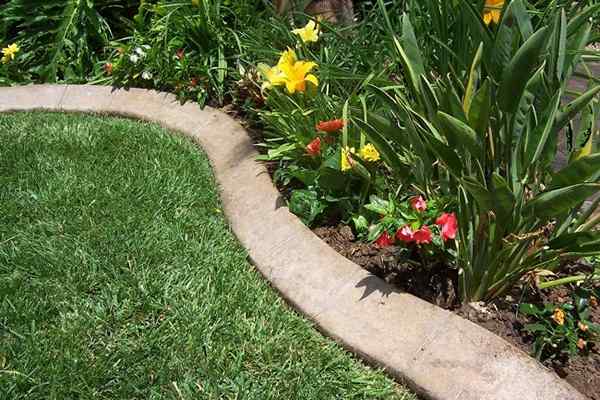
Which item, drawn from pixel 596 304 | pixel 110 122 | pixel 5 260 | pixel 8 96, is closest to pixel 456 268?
pixel 596 304

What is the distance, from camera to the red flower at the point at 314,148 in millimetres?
2727

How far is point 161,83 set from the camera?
13.6 ft

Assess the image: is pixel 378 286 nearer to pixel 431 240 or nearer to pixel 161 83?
pixel 431 240

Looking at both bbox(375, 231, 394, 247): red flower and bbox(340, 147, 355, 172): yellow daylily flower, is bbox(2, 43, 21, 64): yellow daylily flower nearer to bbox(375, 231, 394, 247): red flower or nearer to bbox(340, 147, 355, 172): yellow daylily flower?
bbox(340, 147, 355, 172): yellow daylily flower

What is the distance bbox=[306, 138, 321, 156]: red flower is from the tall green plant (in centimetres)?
53

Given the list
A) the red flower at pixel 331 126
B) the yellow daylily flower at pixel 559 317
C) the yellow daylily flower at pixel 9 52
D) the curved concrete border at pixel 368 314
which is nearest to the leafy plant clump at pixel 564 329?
the yellow daylily flower at pixel 559 317

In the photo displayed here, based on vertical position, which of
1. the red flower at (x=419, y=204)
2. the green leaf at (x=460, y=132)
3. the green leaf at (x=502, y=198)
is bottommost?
the red flower at (x=419, y=204)

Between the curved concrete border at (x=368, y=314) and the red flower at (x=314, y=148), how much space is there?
259 millimetres

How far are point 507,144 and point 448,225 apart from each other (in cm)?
32

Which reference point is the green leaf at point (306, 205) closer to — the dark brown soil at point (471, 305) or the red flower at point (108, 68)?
the dark brown soil at point (471, 305)

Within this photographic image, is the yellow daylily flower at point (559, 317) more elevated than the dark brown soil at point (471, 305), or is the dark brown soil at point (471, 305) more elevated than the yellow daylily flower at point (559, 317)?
the yellow daylily flower at point (559, 317)

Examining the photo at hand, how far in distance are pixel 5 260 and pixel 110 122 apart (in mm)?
1494

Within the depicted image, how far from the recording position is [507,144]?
1.99 m

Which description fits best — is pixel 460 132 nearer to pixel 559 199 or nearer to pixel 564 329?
pixel 559 199
